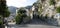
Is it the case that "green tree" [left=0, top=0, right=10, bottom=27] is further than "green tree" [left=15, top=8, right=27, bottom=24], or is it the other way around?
"green tree" [left=15, top=8, right=27, bottom=24]

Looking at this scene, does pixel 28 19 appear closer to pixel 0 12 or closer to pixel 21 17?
pixel 21 17

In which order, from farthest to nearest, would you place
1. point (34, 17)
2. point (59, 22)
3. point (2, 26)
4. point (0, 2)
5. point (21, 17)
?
point (34, 17)
point (21, 17)
point (59, 22)
point (0, 2)
point (2, 26)

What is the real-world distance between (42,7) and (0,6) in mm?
8352

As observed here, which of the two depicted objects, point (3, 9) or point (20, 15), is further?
point (20, 15)

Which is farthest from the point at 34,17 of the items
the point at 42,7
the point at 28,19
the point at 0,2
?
the point at 0,2

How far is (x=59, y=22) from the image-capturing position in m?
6.53

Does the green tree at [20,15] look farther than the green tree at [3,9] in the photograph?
Yes

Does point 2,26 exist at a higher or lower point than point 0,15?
lower

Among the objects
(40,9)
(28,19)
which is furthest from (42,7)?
(28,19)

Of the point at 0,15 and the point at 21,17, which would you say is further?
the point at 21,17

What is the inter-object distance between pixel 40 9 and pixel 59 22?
691 centimetres

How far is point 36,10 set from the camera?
1314 cm

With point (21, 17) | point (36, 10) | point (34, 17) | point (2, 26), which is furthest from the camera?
point (36, 10)

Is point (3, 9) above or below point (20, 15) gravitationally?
above
